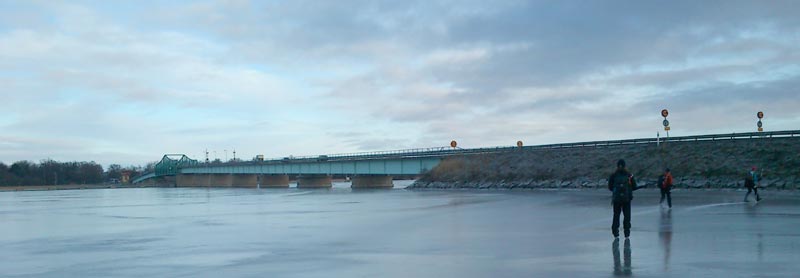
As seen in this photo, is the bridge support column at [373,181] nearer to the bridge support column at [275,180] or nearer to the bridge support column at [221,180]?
the bridge support column at [275,180]

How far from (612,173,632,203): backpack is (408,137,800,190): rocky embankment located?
88.3 feet

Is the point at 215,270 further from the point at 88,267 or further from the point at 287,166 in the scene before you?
the point at 287,166

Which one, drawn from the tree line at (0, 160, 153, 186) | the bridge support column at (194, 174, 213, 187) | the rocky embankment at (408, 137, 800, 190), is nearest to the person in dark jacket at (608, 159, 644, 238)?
the rocky embankment at (408, 137, 800, 190)

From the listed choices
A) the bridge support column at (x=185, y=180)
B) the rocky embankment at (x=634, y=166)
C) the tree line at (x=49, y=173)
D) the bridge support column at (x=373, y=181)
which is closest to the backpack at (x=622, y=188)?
the rocky embankment at (x=634, y=166)

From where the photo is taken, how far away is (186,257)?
1354cm

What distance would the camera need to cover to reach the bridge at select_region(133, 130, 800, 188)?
210 feet

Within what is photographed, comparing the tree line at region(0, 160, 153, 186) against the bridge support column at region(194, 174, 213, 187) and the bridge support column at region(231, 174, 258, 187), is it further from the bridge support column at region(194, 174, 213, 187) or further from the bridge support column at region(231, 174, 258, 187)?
the bridge support column at region(231, 174, 258, 187)

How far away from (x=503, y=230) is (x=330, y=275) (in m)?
7.75

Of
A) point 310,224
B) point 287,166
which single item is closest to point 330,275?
point 310,224

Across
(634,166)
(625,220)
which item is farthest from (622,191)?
(634,166)

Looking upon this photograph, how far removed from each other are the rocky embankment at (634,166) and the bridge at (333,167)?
1.09 metres

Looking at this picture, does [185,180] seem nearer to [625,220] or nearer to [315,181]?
[315,181]

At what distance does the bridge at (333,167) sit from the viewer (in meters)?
63.9

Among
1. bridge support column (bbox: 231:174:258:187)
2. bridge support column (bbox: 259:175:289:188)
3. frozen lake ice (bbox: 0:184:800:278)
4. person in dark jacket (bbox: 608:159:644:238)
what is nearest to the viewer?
frozen lake ice (bbox: 0:184:800:278)
